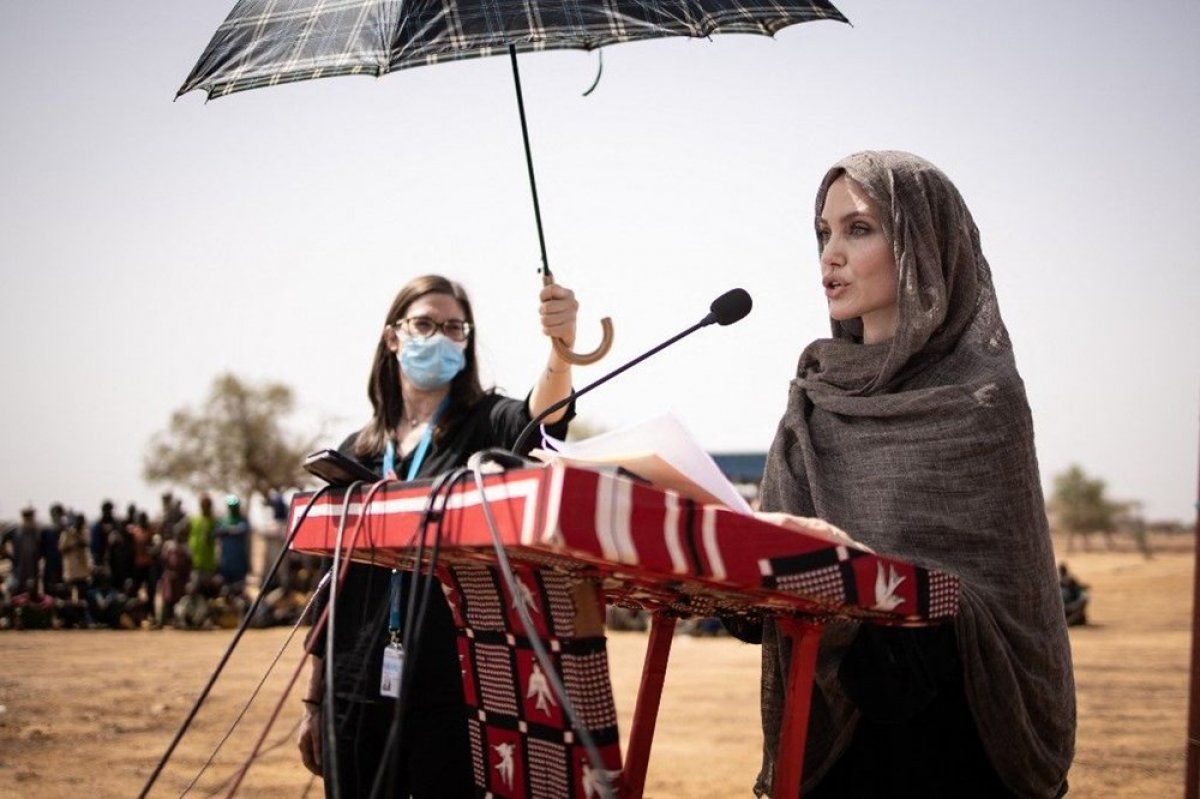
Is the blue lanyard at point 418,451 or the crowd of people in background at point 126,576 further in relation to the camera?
the crowd of people in background at point 126,576

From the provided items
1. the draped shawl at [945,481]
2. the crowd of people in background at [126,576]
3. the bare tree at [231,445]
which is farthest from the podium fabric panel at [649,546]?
the bare tree at [231,445]

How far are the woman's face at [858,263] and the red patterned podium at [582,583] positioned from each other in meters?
0.92

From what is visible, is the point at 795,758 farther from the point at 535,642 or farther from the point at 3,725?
the point at 3,725

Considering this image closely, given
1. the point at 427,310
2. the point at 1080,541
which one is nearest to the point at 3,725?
the point at 427,310

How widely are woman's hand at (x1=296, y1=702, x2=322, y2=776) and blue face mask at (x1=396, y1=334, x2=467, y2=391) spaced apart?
1.20 metres

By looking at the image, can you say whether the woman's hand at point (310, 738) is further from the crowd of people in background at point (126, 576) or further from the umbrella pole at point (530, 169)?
the crowd of people in background at point (126, 576)

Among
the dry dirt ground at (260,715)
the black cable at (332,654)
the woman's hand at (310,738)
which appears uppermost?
the black cable at (332,654)

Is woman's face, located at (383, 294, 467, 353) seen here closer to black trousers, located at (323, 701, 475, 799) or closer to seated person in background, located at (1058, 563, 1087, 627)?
black trousers, located at (323, 701, 475, 799)

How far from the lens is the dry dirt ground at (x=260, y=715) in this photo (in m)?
8.27

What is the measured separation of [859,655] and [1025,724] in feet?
1.75

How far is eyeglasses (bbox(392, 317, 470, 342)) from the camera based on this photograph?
430cm

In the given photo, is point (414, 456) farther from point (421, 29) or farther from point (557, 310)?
point (421, 29)

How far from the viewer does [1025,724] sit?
104 inches

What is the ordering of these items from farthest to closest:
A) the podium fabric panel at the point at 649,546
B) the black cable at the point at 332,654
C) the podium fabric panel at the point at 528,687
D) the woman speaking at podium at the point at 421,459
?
1. the woman speaking at podium at the point at 421,459
2. the podium fabric panel at the point at 528,687
3. the black cable at the point at 332,654
4. the podium fabric panel at the point at 649,546
